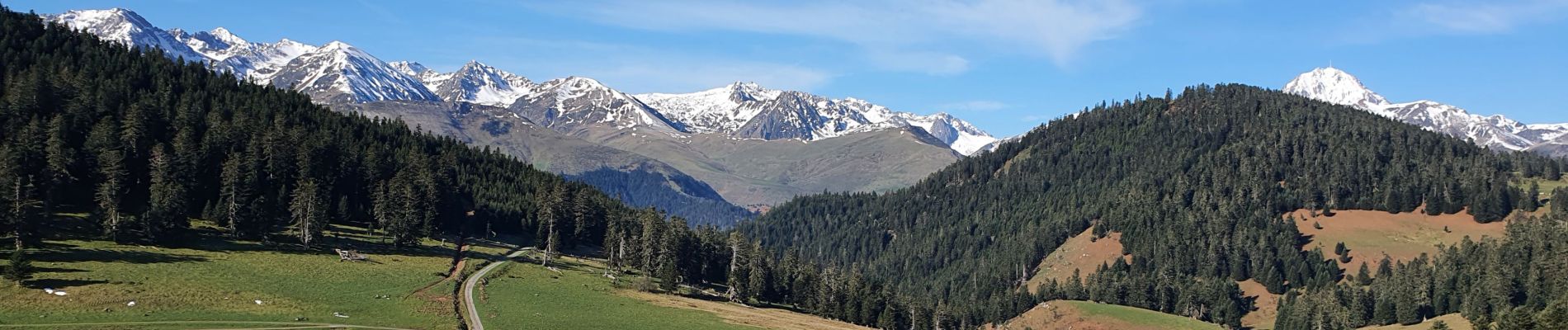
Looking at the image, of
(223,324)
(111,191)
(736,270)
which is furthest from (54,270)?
(736,270)

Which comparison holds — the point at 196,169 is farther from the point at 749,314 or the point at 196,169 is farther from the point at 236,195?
the point at 749,314

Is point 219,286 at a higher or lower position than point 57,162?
lower

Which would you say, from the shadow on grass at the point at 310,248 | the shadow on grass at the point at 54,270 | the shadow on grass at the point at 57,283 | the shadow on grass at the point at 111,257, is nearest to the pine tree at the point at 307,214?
the shadow on grass at the point at 310,248

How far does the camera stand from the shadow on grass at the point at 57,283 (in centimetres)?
8631

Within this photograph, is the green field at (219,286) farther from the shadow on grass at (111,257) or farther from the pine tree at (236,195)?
the pine tree at (236,195)

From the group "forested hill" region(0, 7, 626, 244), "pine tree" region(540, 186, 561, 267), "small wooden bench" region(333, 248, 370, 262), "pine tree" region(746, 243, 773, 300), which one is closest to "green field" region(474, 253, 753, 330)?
"small wooden bench" region(333, 248, 370, 262)

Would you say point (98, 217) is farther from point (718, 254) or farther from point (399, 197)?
point (718, 254)

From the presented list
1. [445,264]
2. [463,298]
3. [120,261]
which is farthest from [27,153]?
[463,298]

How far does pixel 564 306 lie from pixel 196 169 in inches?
2451

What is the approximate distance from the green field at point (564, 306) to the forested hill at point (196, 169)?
2320cm

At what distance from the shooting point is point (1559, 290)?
651 ft

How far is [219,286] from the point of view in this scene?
9575 centimetres

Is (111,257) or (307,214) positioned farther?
(307,214)

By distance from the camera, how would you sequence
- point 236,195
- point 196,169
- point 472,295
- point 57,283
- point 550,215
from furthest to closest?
1. point 550,215
2. point 196,169
3. point 236,195
4. point 472,295
5. point 57,283
